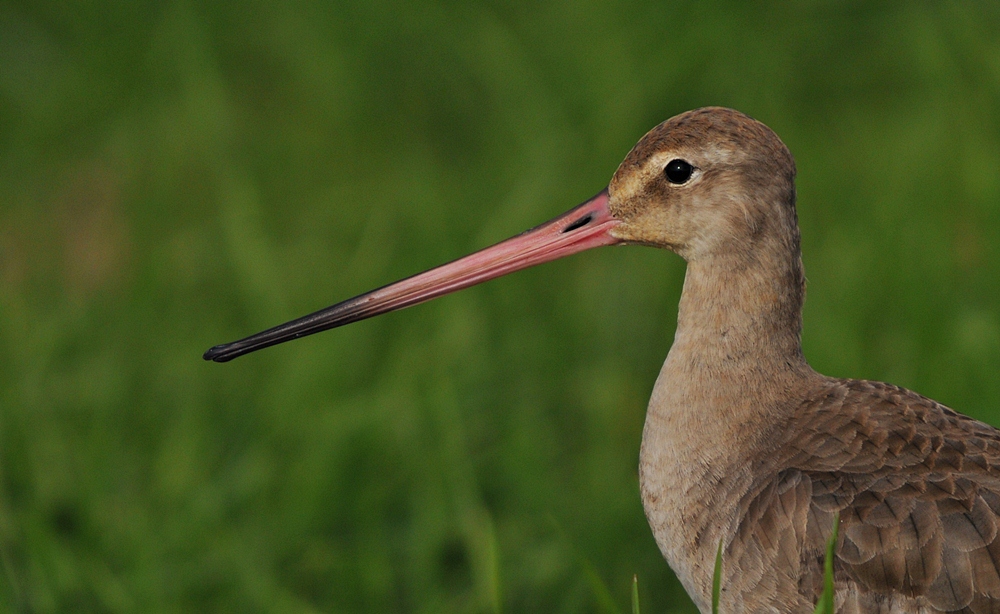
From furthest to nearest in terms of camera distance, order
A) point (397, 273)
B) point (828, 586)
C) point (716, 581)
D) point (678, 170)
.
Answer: point (397, 273), point (678, 170), point (716, 581), point (828, 586)

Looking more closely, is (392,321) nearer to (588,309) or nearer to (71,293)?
(588,309)

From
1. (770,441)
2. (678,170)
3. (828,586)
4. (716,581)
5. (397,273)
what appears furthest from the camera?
→ (397,273)

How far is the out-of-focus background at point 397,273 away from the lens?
3.84m

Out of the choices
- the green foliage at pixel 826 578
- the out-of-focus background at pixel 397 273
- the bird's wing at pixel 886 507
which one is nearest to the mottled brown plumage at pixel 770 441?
the bird's wing at pixel 886 507

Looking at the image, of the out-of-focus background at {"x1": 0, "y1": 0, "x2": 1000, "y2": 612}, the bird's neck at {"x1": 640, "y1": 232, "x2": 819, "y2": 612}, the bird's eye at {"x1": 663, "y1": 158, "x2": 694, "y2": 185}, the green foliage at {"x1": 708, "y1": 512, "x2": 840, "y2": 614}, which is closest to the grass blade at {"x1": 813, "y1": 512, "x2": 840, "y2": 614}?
the green foliage at {"x1": 708, "y1": 512, "x2": 840, "y2": 614}

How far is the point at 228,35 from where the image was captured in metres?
7.34

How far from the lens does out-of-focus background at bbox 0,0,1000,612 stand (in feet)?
12.6

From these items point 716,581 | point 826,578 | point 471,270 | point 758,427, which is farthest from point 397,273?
point 826,578

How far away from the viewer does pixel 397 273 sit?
5.18 metres

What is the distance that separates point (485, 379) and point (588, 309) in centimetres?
80

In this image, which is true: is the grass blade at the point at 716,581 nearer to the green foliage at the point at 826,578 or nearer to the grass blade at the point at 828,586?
the green foliage at the point at 826,578

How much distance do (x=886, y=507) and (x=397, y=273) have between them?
2.91 meters

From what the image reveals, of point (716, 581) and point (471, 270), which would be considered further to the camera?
point (471, 270)

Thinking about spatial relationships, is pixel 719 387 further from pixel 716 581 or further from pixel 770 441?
pixel 716 581
